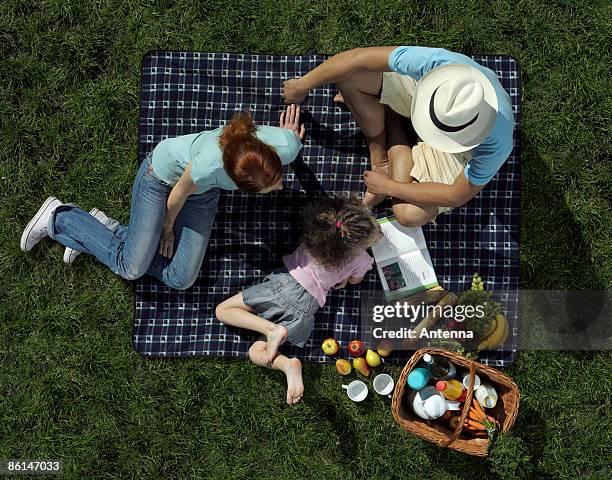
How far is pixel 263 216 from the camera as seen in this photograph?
5.04 m

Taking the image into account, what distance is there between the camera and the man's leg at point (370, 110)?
4480 mm

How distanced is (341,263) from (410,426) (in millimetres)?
1364

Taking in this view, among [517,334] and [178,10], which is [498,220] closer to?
[517,334]

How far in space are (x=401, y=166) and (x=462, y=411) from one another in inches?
76.2

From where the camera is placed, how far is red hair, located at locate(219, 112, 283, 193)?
3.82 metres

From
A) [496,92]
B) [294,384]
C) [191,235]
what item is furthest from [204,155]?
[496,92]

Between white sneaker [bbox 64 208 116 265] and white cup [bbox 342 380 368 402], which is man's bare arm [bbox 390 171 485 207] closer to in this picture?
white cup [bbox 342 380 368 402]

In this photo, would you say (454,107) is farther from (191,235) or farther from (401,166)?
(191,235)

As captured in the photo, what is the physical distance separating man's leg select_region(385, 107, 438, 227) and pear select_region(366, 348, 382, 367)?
1101mm

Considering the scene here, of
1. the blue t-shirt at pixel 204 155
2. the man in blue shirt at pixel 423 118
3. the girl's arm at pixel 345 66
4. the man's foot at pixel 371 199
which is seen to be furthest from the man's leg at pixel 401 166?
the blue t-shirt at pixel 204 155

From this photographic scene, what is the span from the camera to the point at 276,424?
506 cm

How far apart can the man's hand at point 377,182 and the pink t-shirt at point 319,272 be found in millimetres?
501

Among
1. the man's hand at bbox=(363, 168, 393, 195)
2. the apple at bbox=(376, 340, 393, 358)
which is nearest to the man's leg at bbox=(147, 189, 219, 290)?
the man's hand at bbox=(363, 168, 393, 195)

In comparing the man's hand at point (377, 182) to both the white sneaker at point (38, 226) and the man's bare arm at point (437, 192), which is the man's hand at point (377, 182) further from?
the white sneaker at point (38, 226)
